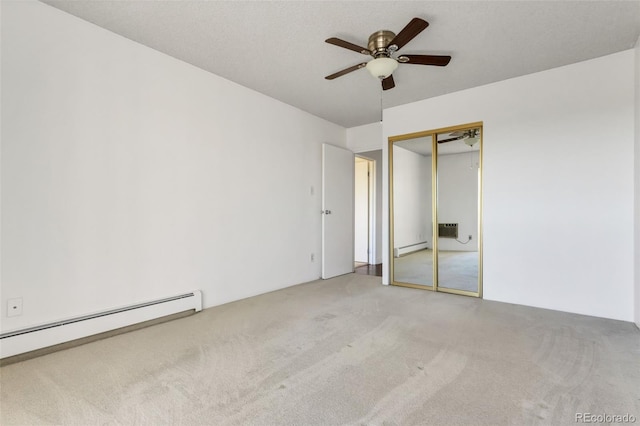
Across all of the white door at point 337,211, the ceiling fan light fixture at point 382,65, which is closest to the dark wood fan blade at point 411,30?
the ceiling fan light fixture at point 382,65

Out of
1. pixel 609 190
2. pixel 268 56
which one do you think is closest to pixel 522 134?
pixel 609 190

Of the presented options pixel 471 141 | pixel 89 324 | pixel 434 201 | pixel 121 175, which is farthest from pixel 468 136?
pixel 89 324

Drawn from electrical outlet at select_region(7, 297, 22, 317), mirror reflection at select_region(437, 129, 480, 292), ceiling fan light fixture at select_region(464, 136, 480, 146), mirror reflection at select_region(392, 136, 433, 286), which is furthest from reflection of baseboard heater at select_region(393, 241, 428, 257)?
electrical outlet at select_region(7, 297, 22, 317)

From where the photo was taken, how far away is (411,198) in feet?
14.0

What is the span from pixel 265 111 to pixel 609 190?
382 cm

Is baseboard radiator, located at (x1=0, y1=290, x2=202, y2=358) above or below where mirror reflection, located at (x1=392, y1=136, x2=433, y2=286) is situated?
below

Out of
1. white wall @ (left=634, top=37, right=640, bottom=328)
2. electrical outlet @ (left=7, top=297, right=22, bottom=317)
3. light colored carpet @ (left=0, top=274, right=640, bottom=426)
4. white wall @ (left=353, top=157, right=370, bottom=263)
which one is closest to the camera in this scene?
light colored carpet @ (left=0, top=274, right=640, bottom=426)

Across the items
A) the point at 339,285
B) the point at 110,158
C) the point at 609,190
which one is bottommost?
the point at 339,285

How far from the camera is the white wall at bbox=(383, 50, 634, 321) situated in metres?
2.91

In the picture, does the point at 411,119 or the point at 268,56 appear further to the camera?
the point at 411,119

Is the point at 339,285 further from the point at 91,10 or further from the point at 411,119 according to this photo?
the point at 91,10

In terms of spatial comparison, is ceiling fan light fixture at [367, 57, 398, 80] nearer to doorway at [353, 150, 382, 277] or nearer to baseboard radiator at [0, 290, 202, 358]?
baseboard radiator at [0, 290, 202, 358]

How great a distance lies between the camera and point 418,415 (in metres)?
1.52

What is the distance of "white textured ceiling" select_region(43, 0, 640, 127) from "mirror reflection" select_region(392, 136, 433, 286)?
102cm
